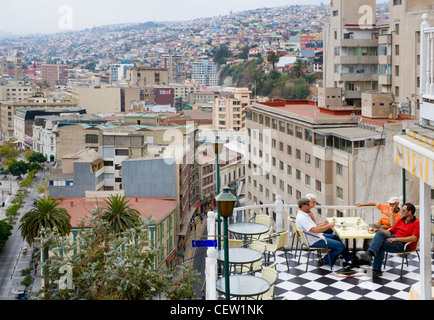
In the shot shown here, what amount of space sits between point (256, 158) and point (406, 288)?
57.6 feet

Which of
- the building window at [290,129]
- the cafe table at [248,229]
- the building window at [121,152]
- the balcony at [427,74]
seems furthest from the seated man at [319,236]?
the building window at [121,152]

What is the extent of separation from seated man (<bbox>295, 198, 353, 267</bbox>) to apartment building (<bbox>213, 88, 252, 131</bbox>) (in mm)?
35582

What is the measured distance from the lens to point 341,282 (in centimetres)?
399

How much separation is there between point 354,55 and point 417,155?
2044cm

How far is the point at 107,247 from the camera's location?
229 inches

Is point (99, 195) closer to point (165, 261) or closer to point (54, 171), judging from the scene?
point (165, 261)

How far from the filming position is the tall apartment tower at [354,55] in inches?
871

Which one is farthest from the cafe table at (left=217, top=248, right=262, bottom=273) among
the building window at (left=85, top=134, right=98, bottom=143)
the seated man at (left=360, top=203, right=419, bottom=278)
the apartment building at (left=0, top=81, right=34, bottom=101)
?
the apartment building at (left=0, top=81, right=34, bottom=101)

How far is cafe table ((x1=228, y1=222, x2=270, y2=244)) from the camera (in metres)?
4.42

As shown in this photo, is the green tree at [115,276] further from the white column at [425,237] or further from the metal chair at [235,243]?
the white column at [425,237]

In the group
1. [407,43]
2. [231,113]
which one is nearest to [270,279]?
[407,43]

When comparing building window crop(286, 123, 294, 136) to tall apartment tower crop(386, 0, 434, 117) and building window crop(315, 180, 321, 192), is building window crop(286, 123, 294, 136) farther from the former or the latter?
tall apartment tower crop(386, 0, 434, 117)

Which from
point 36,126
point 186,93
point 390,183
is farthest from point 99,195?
point 186,93

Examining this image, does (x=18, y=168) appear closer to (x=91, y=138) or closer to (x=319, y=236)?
(x=91, y=138)
